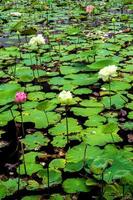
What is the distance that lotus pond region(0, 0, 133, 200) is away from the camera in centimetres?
210

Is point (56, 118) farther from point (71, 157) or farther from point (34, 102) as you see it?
point (71, 157)

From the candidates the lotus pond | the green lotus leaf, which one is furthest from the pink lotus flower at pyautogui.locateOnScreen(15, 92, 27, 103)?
the green lotus leaf

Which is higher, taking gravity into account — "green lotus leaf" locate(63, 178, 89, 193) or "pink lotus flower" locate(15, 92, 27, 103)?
"pink lotus flower" locate(15, 92, 27, 103)

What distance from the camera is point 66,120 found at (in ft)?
8.73

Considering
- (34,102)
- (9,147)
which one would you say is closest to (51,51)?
(34,102)

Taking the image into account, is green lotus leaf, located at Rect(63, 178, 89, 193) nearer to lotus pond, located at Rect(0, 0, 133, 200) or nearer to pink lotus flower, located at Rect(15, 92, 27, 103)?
lotus pond, located at Rect(0, 0, 133, 200)

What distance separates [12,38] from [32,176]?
3.86m

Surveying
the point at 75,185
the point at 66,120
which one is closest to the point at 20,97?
the point at 66,120

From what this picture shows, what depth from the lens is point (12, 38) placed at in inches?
229

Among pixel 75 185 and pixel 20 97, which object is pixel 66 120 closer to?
pixel 20 97

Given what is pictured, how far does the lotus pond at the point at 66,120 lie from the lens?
2.10 m

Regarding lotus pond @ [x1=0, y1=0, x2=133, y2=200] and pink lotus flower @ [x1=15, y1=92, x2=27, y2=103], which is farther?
pink lotus flower @ [x1=15, y1=92, x2=27, y2=103]

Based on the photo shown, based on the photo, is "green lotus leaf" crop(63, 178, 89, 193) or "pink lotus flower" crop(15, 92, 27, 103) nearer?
"green lotus leaf" crop(63, 178, 89, 193)

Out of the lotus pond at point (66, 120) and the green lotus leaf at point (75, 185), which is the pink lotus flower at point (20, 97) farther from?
the green lotus leaf at point (75, 185)
